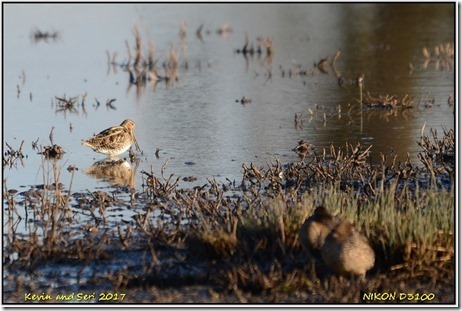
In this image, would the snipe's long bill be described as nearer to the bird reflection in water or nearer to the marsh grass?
the bird reflection in water

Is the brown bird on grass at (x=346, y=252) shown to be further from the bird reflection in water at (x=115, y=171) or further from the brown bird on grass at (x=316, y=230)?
the bird reflection in water at (x=115, y=171)

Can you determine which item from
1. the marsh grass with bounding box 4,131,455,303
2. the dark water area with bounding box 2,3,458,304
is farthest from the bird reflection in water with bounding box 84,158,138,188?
the marsh grass with bounding box 4,131,455,303

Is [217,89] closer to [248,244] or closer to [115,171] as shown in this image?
[115,171]

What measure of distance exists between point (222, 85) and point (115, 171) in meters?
6.90

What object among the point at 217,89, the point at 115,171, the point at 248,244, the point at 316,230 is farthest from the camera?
the point at 217,89

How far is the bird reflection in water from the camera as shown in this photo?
33.9 ft

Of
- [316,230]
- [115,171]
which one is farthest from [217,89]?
[316,230]

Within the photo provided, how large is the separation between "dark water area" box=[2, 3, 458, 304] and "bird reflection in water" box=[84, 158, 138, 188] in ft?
0.07

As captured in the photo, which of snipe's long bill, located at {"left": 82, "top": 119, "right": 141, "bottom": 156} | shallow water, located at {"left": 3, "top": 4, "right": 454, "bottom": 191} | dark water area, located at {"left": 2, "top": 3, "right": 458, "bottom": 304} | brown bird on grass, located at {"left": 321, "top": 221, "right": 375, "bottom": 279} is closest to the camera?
brown bird on grass, located at {"left": 321, "top": 221, "right": 375, "bottom": 279}

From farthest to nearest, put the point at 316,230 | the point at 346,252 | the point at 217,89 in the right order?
1. the point at 217,89
2. the point at 316,230
3. the point at 346,252

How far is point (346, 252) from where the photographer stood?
6.34 meters

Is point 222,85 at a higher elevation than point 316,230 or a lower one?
higher

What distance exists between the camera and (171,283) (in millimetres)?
6781

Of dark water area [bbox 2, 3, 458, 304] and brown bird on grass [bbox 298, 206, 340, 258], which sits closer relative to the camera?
brown bird on grass [bbox 298, 206, 340, 258]
